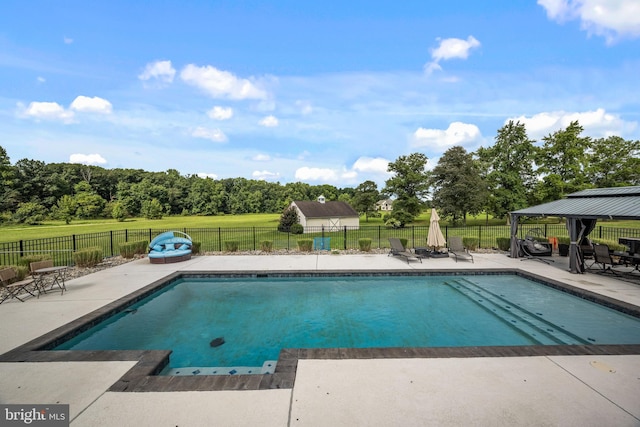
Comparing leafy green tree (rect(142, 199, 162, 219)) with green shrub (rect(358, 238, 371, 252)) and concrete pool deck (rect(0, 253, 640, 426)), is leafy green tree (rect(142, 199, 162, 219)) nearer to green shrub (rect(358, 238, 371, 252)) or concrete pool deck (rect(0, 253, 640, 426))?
green shrub (rect(358, 238, 371, 252))

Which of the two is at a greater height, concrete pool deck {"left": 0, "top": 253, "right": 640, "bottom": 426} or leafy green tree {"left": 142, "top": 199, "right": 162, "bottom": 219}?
leafy green tree {"left": 142, "top": 199, "right": 162, "bottom": 219}

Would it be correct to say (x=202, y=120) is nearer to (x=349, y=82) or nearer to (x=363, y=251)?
(x=349, y=82)

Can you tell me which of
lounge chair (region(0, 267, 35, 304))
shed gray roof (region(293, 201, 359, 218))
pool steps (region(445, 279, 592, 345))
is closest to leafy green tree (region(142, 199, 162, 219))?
shed gray roof (region(293, 201, 359, 218))

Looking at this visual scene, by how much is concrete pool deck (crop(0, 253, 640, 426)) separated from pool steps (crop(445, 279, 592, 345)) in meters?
1.27

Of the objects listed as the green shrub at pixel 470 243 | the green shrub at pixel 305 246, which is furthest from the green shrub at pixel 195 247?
the green shrub at pixel 470 243

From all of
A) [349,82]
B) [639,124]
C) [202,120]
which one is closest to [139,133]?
[202,120]

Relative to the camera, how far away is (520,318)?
6418 mm

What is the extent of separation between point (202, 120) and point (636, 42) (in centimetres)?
2509

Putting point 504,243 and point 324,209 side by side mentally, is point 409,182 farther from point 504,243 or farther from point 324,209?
point 504,243

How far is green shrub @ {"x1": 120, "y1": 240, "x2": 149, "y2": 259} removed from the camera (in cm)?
1265

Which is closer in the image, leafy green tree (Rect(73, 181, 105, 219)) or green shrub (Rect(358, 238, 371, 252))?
green shrub (Rect(358, 238, 371, 252))

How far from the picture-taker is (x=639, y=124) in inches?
1072

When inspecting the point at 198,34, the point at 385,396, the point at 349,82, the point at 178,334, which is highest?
the point at 198,34

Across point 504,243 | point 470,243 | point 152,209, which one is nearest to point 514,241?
point 504,243
